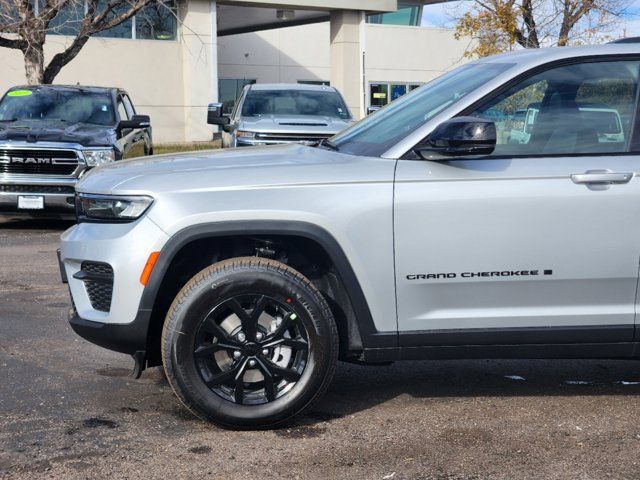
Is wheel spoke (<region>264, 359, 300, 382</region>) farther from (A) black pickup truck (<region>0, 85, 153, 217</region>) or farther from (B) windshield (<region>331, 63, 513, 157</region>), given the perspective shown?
(A) black pickup truck (<region>0, 85, 153, 217</region>)

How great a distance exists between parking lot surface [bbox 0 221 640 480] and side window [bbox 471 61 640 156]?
141 centimetres

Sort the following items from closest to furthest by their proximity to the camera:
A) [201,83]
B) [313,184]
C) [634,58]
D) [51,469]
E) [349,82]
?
1. [51,469]
2. [313,184]
3. [634,58]
4. [201,83]
5. [349,82]

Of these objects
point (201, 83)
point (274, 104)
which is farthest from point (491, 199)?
point (201, 83)

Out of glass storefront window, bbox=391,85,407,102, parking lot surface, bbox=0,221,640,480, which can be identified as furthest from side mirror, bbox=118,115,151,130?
glass storefront window, bbox=391,85,407,102

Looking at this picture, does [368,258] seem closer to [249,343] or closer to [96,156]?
[249,343]

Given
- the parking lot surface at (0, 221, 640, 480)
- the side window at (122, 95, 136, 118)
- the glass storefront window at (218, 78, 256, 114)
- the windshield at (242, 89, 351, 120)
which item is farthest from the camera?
the glass storefront window at (218, 78, 256, 114)

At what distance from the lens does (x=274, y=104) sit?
15.0m

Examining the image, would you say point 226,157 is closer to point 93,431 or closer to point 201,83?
point 93,431

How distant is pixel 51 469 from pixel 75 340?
8.24 ft

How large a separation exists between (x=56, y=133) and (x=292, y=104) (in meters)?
3.96

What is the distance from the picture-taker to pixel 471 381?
567cm

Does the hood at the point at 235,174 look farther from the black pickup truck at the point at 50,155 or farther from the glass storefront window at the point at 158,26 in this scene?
the glass storefront window at the point at 158,26

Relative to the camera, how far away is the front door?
4.59m

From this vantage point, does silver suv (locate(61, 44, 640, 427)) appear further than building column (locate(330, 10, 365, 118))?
No
